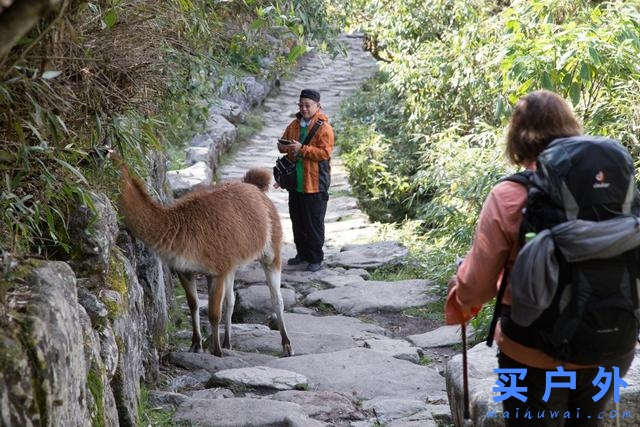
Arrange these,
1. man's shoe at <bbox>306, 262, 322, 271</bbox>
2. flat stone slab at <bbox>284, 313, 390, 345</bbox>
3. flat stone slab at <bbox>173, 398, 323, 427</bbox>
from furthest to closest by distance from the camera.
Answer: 1. man's shoe at <bbox>306, 262, 322, 271</bbox>
2. flat stone slab at <bbox>284, 313, 390, 345</bbox>
3. flat stone slab at <bbox>173, 398, 323, 427</bbox>

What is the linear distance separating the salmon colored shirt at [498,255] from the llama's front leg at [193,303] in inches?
149

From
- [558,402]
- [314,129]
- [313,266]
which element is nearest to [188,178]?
[313,266]

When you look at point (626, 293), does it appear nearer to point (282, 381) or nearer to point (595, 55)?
point (282, 381)

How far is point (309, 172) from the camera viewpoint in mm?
9867

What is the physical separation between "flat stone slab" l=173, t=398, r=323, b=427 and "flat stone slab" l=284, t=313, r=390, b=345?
270cm

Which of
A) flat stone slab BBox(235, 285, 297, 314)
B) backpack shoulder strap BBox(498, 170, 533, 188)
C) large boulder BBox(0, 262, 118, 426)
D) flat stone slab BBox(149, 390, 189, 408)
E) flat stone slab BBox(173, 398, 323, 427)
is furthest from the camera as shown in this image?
flat stone slab BBox(235, 285, 297, 314)

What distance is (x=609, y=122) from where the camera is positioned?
772 cm

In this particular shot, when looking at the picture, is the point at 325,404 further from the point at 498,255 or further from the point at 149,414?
the point at 498,255

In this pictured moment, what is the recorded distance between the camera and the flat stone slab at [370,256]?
10.6 metres

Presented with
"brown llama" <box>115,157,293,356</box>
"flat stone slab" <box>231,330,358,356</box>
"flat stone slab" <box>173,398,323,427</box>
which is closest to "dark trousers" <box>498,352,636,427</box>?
"flat stone slab" <box>173,398,323,427</box>

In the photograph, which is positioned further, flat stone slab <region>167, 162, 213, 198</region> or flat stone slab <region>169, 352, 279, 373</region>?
flat stone slab <region>167, 162, 213, 198</region>

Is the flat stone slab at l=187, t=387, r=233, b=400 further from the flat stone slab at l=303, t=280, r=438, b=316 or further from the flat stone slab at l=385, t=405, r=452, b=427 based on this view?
the flat stone slab at l=303, t=280, r=438, b=316

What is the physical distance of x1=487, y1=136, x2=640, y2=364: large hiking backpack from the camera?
2963mm

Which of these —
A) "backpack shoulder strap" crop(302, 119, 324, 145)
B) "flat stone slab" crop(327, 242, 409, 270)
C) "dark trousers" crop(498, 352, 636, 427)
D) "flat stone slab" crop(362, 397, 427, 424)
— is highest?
"dark trousers" crop(498, 352, 636, 427)
